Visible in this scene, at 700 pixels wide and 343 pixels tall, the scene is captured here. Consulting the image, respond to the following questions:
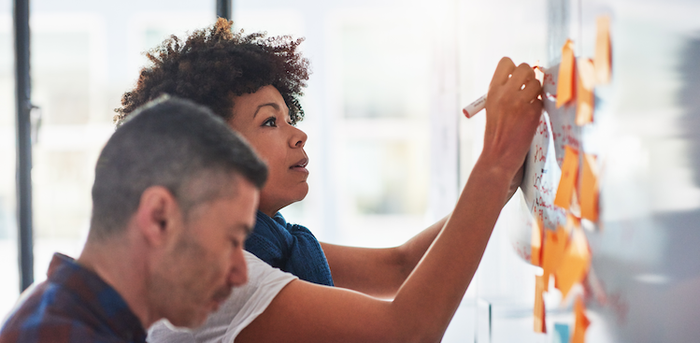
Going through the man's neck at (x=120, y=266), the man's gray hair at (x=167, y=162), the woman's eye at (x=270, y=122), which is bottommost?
the man's neck at (x=120, y=266)

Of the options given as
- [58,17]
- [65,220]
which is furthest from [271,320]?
[58,17]

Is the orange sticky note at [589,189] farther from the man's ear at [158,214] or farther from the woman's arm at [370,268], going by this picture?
the woman's arm at [370,268]

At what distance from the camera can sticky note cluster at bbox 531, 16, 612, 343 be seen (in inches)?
24.7

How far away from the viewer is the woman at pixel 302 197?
757mm

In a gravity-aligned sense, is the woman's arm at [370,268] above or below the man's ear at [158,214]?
below

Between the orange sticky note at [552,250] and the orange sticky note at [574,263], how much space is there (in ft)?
0.04

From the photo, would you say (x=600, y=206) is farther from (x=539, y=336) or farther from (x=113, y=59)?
(x=113, y=59)

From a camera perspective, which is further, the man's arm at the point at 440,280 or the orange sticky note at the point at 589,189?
the man's arm at the point at 440,280

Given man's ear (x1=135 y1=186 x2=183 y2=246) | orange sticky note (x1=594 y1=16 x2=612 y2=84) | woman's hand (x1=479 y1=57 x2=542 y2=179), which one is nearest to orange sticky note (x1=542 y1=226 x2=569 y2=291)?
woman's hand (x1=479 y1=57 x2=542 y2=179)

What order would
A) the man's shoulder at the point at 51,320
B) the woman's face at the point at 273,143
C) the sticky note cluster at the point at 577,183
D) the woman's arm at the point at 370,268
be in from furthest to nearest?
the woman's arm at the point at 370,268, the woman's face at the point at 273,143, the sticky note cluster at the point at 577,183, the man's shoulder at the point at 51,320

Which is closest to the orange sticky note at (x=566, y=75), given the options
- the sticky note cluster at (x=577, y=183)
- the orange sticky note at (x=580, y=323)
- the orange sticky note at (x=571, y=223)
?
the sticky note cluster at (x=577, y=183)

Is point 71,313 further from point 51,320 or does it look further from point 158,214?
point 158,214

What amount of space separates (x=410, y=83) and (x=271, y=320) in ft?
14.5

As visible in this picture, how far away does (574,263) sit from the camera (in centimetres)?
70
